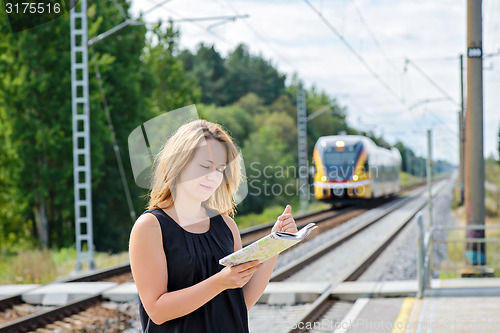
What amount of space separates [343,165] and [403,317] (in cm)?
788

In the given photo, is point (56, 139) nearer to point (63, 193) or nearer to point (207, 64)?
point (63, 193)

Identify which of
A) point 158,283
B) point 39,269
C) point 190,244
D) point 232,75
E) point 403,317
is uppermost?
point 232,75

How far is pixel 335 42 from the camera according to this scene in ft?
37.1

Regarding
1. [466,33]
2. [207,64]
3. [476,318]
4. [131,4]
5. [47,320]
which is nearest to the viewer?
[476,318]

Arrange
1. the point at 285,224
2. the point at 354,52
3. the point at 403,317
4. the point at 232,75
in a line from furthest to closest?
the point at 232,75, the point at 354,52, the point at 403,317, the point at 285,224

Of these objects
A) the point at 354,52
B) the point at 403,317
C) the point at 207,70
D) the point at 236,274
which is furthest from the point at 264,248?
the point at 207,70

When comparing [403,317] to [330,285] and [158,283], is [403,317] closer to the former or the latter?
[330,285]

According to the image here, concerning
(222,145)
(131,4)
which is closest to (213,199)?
(222,145)

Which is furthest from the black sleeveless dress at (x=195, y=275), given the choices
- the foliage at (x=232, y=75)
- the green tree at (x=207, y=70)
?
the green tree at (x=207, y=70)

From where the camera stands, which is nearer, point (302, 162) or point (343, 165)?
point (343, 165)

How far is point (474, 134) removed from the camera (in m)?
9.11

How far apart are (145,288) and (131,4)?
89.7ft

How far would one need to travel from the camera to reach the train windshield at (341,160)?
45.0 feet

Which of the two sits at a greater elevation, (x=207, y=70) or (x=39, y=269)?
(x=207, y=70)
